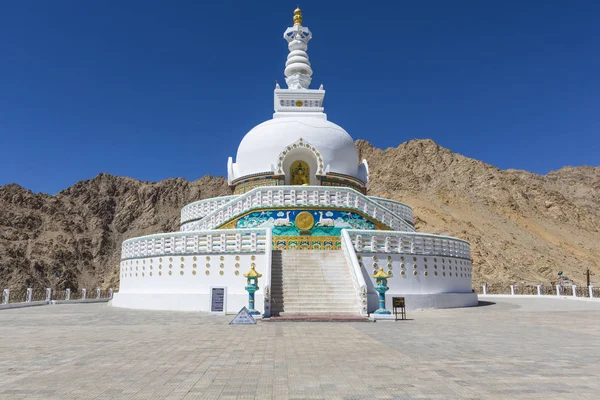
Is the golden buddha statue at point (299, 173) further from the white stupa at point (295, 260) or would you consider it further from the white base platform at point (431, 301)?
the white base platform at point (431, 301)

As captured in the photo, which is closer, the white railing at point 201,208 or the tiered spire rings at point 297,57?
the white railing at point 201,208

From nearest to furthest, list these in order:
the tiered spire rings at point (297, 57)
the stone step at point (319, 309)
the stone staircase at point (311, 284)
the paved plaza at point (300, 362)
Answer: the paved plaza at point (300, 362) < the stone step at point (319, 309) < the stone staircase at point (311, 284) < the tiered spire rings at point (297, 57)

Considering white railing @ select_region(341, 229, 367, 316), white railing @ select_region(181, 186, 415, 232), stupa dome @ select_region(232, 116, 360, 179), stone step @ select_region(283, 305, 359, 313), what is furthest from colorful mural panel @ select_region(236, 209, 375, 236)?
stone step @ select_region(283, 305, 359, 313)

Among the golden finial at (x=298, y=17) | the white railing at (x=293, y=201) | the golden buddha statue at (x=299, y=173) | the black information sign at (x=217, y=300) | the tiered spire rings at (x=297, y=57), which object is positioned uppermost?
the golden finial at (x=298, y=17)

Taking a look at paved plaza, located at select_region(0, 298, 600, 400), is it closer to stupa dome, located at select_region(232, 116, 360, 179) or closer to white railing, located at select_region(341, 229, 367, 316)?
white railing, located at select_region(341, 229, 367, 316)

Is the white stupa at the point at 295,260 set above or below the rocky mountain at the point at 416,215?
below

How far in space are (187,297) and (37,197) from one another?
8451 centimetres

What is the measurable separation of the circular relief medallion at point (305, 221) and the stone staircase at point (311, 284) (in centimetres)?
199

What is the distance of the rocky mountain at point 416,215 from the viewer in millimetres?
62500

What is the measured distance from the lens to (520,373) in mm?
6645

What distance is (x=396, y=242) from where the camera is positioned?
1914 centimetres

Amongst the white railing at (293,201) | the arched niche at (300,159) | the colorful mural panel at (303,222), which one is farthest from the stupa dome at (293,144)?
the colorful mural panel at (303,222)

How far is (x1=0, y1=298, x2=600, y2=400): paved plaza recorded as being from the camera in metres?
5.73

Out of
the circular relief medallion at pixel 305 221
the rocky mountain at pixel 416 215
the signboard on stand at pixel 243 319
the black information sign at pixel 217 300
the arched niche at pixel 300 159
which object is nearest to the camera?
the signboard on stand at pixel 243 319
